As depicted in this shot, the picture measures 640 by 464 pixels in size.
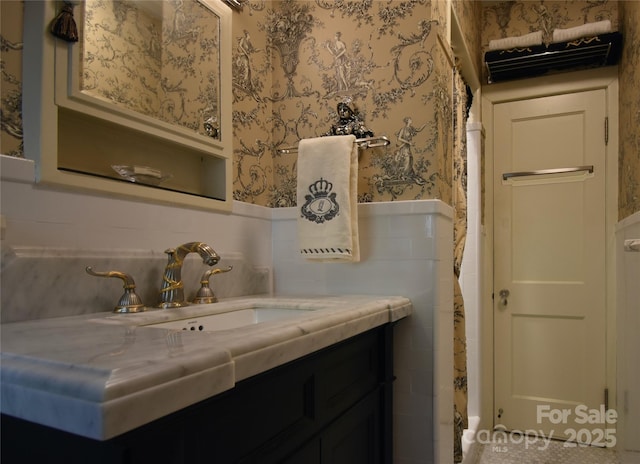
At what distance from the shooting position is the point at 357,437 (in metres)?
1.09

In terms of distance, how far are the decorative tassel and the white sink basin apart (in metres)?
0.59

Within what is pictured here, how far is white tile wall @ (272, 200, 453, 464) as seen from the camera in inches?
53.9

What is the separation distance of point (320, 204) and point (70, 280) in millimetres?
721

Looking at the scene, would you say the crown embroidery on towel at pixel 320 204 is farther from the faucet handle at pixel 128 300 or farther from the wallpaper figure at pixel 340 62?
the faucet handle at pixel 128 300

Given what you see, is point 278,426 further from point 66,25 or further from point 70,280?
point 66,25

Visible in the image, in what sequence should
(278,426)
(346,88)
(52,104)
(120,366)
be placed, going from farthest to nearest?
(346,88) < (52,104) < (278,426) < (120,366)

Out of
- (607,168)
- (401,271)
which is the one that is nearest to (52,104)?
(401,271)

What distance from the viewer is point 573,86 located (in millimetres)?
2426

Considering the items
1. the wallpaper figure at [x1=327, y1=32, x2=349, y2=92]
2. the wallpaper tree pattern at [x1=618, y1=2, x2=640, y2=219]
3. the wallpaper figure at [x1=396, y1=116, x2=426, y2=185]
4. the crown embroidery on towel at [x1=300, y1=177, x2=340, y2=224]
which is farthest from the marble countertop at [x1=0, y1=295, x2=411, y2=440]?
the wallpaper tree pattern at [x1=618, y1=2, x2=640, y2=219]

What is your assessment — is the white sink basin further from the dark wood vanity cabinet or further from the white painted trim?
the white painted trim

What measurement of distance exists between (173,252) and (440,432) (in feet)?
3.20

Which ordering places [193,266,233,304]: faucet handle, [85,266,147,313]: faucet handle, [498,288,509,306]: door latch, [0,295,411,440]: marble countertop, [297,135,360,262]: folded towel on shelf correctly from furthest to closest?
[498,288,509,306]: door latch → [297,135,360,262]: folded towel on shelf → [193,266,233,304]: faucet handle → [85,266,147,313]: faucet handle → [0,295,411,440]: marble countertop

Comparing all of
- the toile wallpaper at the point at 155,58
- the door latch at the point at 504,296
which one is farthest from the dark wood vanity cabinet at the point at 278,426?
the door latch at the point at 504,296

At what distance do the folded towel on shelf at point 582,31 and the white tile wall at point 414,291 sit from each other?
1470 millimetres
